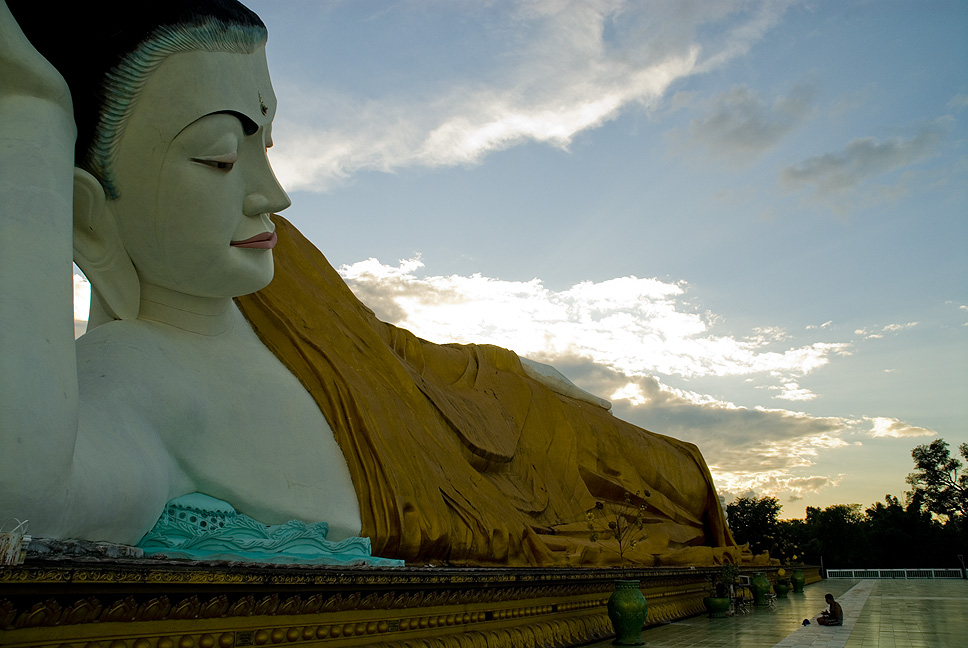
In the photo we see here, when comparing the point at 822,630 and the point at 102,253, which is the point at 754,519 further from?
the point at 102,253

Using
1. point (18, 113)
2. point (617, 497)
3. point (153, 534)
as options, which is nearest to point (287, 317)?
point (153, 534)

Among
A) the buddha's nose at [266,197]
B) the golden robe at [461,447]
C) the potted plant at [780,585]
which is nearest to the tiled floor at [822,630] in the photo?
the golden robe at [461,447]

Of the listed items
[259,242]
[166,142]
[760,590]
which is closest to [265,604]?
[259,242]

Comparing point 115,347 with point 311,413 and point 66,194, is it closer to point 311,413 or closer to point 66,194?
point 66,194

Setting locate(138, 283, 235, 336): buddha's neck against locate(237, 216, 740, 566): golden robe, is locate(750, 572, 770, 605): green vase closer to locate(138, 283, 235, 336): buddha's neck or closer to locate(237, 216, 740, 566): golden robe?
locate(237, 216, 740, 566): golden robe

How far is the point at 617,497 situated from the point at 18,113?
715 cm

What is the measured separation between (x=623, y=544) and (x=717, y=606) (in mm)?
1602

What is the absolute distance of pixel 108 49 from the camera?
3.22 m

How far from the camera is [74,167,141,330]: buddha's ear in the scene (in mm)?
3402

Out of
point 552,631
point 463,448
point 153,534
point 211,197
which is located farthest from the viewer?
point 463,448

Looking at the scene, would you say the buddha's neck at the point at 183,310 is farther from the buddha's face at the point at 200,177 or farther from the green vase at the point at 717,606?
the green vase at the point at 717,606

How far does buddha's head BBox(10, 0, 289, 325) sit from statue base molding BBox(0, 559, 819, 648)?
1.84m

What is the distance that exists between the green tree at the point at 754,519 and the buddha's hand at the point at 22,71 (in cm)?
2425

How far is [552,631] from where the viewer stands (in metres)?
4.56
